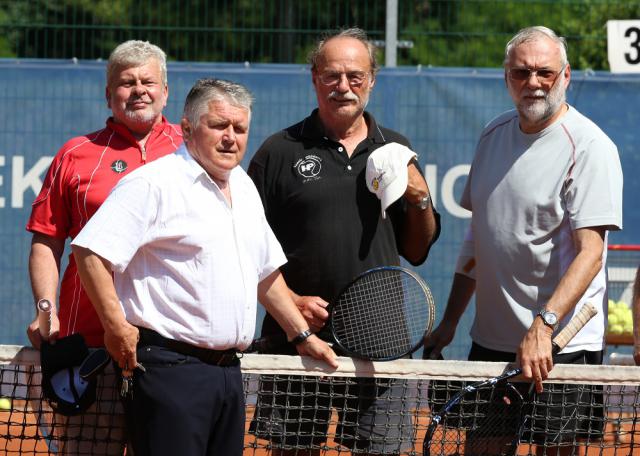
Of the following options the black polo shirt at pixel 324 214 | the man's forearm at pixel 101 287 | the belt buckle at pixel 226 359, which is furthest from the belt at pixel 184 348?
the black polo shirt at pixel 324 214

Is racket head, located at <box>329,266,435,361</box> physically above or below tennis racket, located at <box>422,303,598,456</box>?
above

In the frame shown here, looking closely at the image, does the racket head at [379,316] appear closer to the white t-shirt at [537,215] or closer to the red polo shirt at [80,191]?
the white t-shirt at [537,215]

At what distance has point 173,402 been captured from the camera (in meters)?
4.02

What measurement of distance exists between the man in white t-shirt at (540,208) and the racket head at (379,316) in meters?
0.35

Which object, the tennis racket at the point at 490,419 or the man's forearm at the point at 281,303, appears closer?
the man's forearm at the point at 281,303

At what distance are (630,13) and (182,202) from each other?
12208 mm

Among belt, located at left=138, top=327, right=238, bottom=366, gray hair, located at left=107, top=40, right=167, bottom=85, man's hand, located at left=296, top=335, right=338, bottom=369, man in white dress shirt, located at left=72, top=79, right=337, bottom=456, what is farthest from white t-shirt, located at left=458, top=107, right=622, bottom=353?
gray hair, located at left=107, top=40, right=167, bottom=85

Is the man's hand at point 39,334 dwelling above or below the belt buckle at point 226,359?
above

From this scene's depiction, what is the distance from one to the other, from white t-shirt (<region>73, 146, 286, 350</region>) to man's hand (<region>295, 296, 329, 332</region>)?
65cm

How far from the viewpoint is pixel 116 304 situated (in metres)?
3.98

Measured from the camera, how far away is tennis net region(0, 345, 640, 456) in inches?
182

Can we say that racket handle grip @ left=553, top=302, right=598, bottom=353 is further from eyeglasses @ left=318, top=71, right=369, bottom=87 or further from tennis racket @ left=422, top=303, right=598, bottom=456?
eyeglasses @ left=318, top=71, right=369, bottom=87

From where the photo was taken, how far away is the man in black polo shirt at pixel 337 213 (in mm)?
4801

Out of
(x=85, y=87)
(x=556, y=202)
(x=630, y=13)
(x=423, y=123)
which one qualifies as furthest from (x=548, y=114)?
(x=630, y=13)
